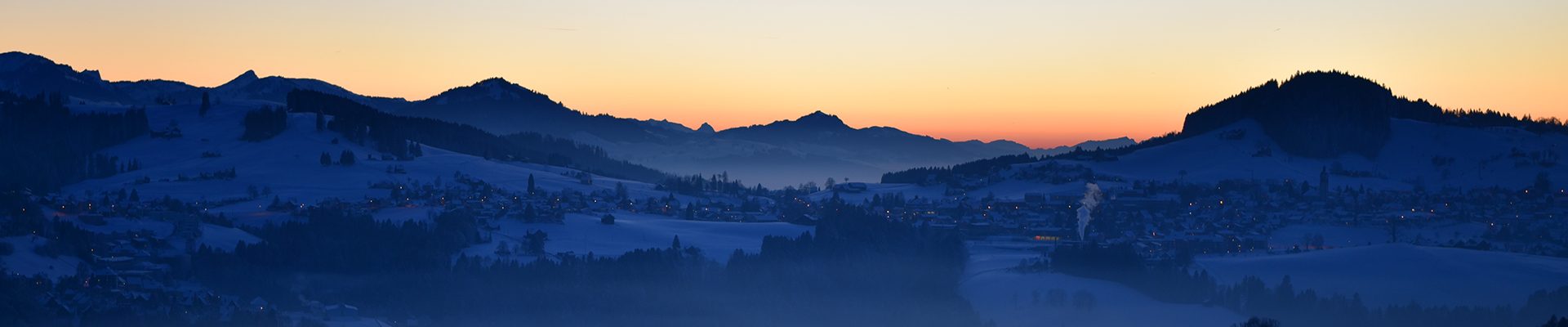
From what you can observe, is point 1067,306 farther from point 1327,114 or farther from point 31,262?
point 1327,114

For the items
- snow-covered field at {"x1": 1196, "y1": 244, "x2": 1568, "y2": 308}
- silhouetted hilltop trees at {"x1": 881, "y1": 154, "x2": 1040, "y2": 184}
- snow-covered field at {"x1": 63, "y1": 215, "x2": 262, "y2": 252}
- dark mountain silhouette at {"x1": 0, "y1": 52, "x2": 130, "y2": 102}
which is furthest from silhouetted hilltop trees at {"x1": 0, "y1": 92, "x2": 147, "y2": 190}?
snow-covered field at {"x1": 1196, "y1": 244, "x2": 1568, "y2": 308}

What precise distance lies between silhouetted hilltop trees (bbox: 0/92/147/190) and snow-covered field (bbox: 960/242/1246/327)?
5425cm

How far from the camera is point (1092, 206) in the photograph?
12719 cm

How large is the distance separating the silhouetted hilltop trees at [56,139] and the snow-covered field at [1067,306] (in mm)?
54248

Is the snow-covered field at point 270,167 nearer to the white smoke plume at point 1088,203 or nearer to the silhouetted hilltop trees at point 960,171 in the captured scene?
the silhouetted hilltop trees at point 960,171

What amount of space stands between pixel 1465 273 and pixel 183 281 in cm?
5827

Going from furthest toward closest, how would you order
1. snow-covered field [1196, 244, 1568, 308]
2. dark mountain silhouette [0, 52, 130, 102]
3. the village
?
dark mountain silhouette [0, 52, 130, 102] → snow-covered field [1196, 244, 1568, 308] → the village

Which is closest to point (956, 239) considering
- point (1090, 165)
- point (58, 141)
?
point (1090, 165)

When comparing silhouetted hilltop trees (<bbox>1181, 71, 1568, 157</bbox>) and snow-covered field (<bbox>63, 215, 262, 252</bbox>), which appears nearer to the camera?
snow-covered field (<bbox>63, 215, 262, 252</bbox>)

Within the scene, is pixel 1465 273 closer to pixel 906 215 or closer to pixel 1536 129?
pixel 906 215

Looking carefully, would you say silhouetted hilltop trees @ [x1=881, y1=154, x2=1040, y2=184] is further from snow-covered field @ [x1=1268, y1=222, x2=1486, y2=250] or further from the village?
snow-covered field @ [x1=1268, y1=222, x2=1486, y2=250]

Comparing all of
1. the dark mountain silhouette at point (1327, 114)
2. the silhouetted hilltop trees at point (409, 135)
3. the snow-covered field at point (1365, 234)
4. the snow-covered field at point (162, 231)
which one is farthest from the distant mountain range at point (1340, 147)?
the snow-covered field at point (162, 231)

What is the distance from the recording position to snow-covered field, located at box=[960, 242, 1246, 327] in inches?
3506

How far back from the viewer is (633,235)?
110625 mm
